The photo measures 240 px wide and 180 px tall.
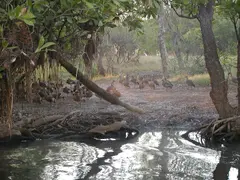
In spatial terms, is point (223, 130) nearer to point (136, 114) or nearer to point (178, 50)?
point (136, 114)

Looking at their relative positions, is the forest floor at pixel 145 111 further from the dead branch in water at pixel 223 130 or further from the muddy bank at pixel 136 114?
the dead branch in water at pixel 223 130

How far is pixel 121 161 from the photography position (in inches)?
315

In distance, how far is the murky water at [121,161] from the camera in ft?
22.9

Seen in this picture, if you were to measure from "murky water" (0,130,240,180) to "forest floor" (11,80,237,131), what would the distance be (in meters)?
1.25

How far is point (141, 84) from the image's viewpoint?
20.3 metres

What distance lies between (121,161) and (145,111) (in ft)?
16.3

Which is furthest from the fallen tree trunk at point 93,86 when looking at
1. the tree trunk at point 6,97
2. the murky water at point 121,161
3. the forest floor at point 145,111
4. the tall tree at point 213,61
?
the tree trunk at point 6,97

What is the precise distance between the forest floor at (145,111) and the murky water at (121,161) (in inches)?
49.1

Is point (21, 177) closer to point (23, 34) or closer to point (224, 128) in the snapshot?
point (23, 34)

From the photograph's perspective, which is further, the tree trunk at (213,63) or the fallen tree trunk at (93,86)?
the fallen tree trunk at (93,86)

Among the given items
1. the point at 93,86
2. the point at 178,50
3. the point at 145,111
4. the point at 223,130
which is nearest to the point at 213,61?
the point at 223,130

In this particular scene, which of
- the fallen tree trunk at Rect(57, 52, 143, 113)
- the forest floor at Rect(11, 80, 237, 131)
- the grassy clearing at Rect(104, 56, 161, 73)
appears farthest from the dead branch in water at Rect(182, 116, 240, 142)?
the grassy clearing at Rect(104, 56, 161, 73)

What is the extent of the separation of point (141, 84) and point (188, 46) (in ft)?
36.3

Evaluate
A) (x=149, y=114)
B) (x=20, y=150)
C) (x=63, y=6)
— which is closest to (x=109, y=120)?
(x=149, y=114)
